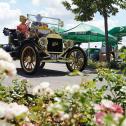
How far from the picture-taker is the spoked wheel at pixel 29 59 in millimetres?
15282

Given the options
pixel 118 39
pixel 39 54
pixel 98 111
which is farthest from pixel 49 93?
pixel 118 39

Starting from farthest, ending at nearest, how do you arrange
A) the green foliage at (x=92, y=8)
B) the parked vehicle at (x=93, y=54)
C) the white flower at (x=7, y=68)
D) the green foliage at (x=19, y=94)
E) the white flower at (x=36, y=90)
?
1. the parked vehicle at (x=93, y=54)
2. the green foliage at (x=92, y=8)
3. the green foliage at (x=19, y=94)
4. the white flower at (x=36, y=90)
5. the white flower at (x=7, y=68)

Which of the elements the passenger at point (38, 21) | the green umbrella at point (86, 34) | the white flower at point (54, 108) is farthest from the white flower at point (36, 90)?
the green umbrella at point (86, 34)

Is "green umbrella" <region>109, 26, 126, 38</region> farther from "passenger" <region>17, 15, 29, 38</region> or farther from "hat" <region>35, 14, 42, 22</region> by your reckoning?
"passenger" <region>17, 15, 29, 38</region>

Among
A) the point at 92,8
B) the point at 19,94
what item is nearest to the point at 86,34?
the point at 92,8

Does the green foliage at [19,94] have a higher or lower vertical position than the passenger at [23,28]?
lower

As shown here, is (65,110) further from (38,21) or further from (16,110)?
(38,21)

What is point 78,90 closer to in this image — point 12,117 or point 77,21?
point 12,117

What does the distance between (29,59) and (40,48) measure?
0.49 meters

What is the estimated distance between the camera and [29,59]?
614 inches

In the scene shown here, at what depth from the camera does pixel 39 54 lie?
607 inches

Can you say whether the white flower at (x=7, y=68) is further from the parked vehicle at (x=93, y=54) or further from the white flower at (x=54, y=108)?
the parked vehicle at (x=93, y=54)

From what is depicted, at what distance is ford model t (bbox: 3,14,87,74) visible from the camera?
50.7 ft

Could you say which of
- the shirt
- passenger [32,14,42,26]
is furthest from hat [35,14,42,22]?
the shirt
